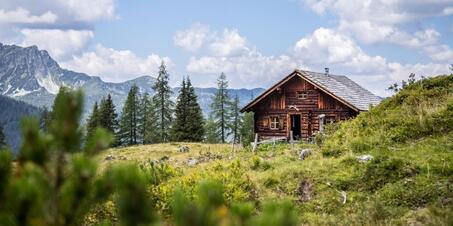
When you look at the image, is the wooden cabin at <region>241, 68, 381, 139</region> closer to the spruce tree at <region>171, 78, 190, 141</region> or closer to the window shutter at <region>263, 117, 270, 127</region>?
the window shutter at <region>263, 117, 270, 127</region>

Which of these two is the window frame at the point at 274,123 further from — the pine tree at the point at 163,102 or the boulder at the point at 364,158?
the pine tree at the point at 163,102

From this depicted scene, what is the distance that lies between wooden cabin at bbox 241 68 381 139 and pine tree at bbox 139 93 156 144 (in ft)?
117

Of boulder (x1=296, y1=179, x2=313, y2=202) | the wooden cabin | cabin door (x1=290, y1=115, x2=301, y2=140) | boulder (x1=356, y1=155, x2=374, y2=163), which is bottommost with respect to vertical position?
boulder (x1=296, y1=179, x2=313, y2=202)

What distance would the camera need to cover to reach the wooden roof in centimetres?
3412

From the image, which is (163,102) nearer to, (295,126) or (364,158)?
(295,126)

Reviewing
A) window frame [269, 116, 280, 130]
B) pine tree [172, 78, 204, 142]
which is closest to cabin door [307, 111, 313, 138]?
window frame [269, 116, 280, 130]

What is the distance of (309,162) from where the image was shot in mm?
16562

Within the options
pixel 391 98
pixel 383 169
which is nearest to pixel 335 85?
pixel 391 98

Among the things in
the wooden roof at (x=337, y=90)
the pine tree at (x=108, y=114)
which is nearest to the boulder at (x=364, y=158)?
the wooden roof at (x=337, y=90)

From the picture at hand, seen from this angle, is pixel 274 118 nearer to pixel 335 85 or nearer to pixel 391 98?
pixel 335 85

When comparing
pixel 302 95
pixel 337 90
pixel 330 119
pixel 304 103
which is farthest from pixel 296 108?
pixel 337 90

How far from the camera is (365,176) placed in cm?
1414

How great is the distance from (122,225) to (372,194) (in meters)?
11.5

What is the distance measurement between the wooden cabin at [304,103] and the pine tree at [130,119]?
128 feet
